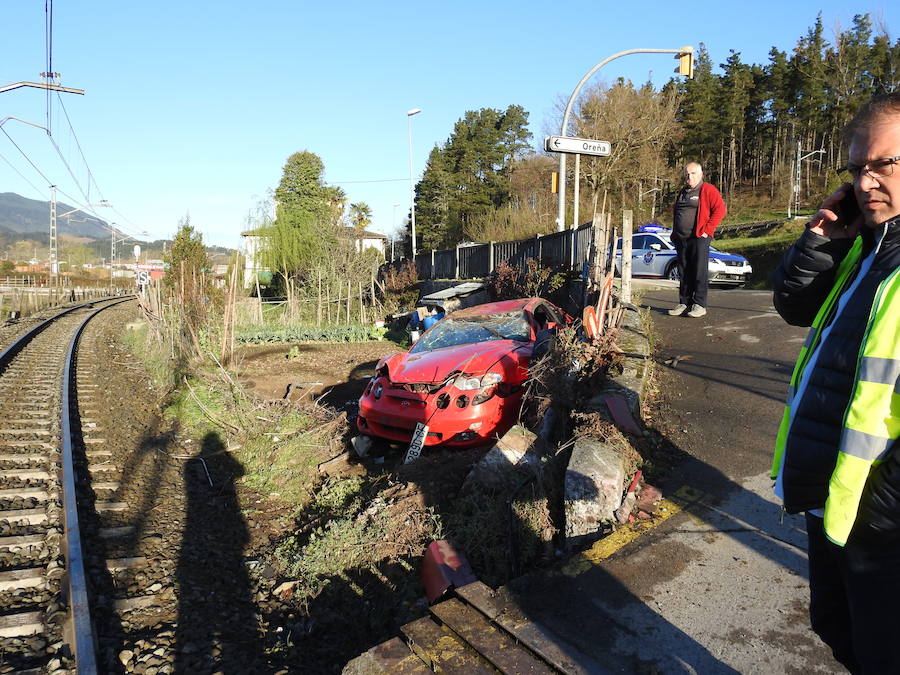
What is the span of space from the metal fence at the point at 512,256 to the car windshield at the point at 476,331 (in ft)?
8.03

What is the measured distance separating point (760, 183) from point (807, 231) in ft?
201

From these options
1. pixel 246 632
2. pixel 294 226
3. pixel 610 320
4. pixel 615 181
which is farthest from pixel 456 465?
pixel 615 181

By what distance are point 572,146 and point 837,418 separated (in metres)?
10.8

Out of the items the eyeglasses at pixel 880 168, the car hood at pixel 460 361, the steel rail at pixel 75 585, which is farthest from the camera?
the car hood at pixel 460 361

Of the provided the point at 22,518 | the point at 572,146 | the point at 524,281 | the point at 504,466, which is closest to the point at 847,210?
the point at 504,466

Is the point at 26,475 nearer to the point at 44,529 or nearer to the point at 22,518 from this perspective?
the point at 22,518

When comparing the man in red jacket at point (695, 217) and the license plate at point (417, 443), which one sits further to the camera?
the man in red jacket at point (695, 217)

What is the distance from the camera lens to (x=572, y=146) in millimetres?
11688

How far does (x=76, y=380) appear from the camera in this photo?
1085 cm

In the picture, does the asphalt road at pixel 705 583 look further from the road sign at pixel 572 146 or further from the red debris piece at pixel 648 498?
the road sign at pixel 572 146

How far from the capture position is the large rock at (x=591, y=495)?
391 centimetres

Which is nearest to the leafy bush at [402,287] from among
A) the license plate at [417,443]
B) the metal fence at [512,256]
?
the metal fence at [512,256]

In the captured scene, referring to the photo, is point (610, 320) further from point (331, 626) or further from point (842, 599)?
point (842, 599)

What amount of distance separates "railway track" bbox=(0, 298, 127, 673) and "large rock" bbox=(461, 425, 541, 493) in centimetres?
265
